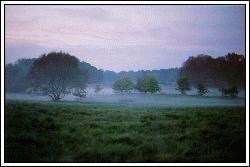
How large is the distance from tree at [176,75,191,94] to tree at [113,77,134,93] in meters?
1.01

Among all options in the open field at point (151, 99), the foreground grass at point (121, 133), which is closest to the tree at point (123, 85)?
the open field at point (151, 99)

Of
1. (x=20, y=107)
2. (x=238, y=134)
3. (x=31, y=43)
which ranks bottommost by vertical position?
(x=238, y=134)

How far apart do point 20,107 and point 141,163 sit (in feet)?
8.65

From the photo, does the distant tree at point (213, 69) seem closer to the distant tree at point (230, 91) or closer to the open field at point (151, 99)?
Answer: the distant tree at point (230, 91)

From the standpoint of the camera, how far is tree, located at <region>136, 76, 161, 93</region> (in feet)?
23.9

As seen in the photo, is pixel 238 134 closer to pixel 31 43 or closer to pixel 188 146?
pixel 188 146

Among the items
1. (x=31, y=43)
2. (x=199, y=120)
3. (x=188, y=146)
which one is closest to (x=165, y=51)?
(x=199, y=120)

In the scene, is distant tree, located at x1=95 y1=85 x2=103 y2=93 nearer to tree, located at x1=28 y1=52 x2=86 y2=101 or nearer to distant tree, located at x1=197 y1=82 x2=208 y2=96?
tree, located at x1=28 y1=52 x2=86 y2=101

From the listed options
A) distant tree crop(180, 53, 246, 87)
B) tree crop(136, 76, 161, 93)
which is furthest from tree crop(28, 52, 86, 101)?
distant tree crop(180, 53, 246, 87)

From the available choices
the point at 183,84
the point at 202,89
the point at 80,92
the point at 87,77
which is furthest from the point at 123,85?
the point at 202,89

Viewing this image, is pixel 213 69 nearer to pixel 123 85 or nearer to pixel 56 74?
pixel 123 85

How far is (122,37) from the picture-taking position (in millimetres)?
7266

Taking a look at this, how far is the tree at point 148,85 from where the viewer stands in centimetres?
729

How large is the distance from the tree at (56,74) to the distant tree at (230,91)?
9.54 feet
